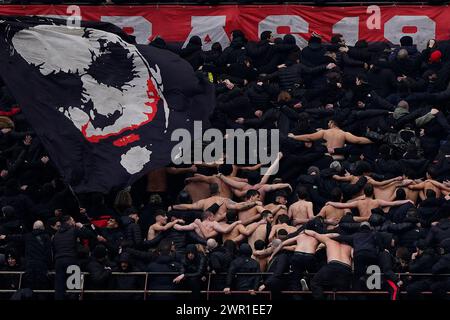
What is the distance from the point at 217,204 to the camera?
35688 mm

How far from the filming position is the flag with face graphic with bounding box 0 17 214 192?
36062 mm

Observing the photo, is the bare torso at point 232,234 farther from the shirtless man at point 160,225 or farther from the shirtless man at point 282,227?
the shirtless man at point 160,225

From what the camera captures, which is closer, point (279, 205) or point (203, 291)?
point (203, 291)

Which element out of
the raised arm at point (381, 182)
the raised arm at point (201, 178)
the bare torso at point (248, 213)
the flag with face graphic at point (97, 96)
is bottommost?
the raised arm at point (201, 178)

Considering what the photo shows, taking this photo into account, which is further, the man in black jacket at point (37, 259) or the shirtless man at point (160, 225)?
the shirtless man at point (160, 225)

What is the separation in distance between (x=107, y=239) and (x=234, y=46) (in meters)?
6.70

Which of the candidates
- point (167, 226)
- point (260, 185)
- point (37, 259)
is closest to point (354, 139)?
point (260, 185)

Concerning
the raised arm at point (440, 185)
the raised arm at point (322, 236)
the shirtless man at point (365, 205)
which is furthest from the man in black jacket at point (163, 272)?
the raised arm at point (440, 185)

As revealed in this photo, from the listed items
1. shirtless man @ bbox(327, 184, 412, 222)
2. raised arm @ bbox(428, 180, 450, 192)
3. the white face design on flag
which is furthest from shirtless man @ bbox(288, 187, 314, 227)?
the white face design on flag

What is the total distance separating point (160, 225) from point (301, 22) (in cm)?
872

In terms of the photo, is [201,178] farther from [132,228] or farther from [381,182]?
[381,182]

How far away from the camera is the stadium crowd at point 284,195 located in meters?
33.6

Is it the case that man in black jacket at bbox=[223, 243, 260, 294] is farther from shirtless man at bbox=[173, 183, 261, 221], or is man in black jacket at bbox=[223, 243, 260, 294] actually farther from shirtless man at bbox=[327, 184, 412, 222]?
shirtless man at bbox=[327, 184, 412, 222]

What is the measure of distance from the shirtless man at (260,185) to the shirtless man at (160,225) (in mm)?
1760
